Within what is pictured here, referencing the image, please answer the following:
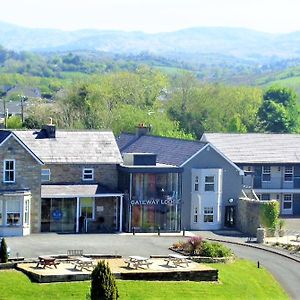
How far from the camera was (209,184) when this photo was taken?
227 feet

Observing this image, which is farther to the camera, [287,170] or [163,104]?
[163,104]

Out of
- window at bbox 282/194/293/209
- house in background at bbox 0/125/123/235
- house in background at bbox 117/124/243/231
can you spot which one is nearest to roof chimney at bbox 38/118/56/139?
house in background at bbox 0/125/123/235

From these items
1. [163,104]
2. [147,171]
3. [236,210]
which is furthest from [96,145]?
[163,104]

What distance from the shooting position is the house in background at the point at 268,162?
7831 centimetres

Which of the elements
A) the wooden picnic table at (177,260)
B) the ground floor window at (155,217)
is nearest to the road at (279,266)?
the wooden picnic table at (177,260)

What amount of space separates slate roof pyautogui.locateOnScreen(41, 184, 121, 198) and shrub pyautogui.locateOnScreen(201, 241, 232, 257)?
1137 centimetres

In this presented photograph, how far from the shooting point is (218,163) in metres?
69.6

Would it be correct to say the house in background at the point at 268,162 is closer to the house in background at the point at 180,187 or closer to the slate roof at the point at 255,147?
the slate roof at the point at 255,147

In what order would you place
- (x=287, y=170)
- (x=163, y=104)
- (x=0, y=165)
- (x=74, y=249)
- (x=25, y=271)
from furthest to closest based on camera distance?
1. (x=163, y=104)
2. (x=287, y=170)
3. (x=0, y=165)
4. (x=74, y=249)
5. (x=25, y=271)

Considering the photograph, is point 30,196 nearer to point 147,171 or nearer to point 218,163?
point 147,171

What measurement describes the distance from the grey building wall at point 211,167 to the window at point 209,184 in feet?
2.45

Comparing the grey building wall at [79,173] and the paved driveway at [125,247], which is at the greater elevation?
the grey building wall at [79,173]

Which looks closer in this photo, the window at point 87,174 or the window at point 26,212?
the window at point 26,212

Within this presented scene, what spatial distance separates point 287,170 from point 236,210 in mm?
11328
